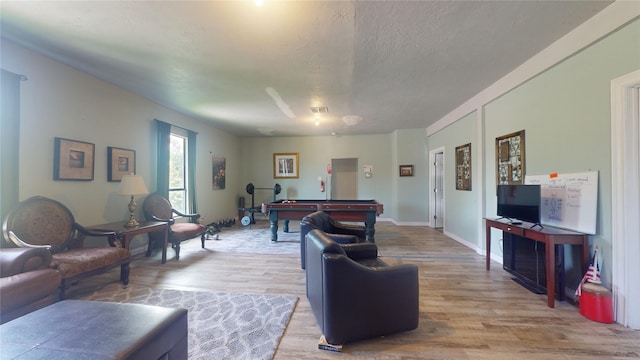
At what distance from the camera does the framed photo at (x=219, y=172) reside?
6696 millimetres

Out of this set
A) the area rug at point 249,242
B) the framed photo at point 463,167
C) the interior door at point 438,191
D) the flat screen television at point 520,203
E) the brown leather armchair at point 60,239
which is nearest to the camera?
the brown leather armchair at point 60,239

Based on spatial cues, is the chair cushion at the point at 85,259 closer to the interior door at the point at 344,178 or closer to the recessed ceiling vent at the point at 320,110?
the recessed ceiling vent at the point at 320,110

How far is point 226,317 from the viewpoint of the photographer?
2332 mm

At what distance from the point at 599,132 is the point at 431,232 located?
13.6 feet

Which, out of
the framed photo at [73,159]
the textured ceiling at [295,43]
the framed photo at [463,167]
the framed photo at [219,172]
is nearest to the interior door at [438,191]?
the framed photo at [463,167]

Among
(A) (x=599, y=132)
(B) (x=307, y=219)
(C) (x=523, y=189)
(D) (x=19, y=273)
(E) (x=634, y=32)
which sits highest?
(E) (x=634, y=32)

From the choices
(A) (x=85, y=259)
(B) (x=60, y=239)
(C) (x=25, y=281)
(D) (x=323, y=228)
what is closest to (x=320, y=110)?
(D) (x=323, y=228)

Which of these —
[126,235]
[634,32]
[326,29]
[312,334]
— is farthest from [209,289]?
[634,32]

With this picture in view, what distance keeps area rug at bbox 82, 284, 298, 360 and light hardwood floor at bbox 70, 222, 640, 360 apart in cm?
13

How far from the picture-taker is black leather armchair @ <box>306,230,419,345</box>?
1853 mm

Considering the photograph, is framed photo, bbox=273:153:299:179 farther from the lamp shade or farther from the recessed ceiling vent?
the lamp shade

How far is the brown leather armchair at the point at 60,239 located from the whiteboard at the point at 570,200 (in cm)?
498

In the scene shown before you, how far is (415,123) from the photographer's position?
6418 mm

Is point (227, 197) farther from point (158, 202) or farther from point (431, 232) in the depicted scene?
point (431, 232)
